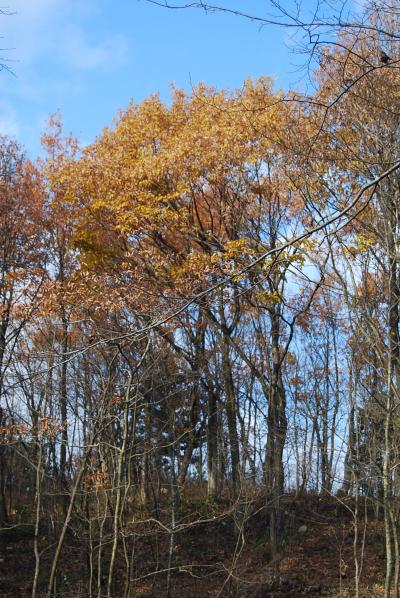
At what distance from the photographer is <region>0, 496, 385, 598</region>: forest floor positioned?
39.0ft

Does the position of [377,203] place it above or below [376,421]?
above

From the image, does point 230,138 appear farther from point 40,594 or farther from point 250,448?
point 40,594

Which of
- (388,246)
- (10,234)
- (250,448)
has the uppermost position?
(10,234)

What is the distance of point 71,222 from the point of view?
51.0ft

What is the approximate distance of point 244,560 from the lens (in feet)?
44.1

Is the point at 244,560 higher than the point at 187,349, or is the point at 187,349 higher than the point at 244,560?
the point at 187,349

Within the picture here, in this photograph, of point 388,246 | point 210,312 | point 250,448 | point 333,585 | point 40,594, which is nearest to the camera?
point 388,246

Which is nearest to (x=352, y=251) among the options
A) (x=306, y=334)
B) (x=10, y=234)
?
(x=10, y=234)

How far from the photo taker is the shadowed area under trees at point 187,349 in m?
9.77

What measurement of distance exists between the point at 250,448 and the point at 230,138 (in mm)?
6822

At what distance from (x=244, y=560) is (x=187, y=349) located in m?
5.36

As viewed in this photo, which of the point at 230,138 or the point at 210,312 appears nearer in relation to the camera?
the point at 230,138

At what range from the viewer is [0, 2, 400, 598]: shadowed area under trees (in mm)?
9766

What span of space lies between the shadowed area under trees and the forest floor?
59 millimetres
